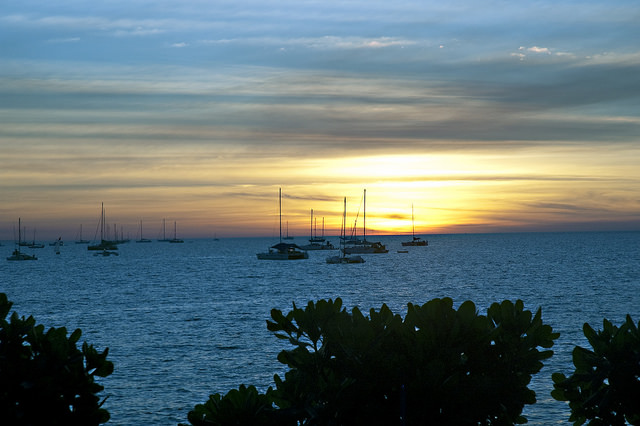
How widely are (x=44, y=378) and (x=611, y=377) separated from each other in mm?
8403

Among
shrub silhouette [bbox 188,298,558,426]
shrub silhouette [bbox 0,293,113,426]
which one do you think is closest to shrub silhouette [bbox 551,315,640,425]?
shrub silhouette [bbox 188,298,558,426]

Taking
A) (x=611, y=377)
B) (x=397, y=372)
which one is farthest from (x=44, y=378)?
(x=611, y=377)

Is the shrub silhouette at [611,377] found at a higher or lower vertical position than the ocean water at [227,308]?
higher

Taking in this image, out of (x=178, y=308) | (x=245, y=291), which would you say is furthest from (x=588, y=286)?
(x=178, y=308)

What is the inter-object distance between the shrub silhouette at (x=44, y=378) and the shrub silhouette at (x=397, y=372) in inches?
82.6

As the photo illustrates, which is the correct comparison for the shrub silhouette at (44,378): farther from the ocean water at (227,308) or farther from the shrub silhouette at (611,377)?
the ocean water at (227,308)

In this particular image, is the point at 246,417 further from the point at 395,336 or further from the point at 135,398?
the point at 135,398

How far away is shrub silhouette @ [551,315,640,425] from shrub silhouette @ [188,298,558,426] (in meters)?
0.86

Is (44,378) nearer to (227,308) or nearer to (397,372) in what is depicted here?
(397,372)

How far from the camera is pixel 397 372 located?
8.91 m

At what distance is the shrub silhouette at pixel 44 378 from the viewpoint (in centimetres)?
938

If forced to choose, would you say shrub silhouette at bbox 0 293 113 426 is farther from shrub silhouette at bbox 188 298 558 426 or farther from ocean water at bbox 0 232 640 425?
ocean water at bbox 0 232 640 425

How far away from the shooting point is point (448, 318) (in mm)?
9023

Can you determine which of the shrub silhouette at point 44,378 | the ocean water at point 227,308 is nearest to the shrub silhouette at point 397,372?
the shrub silhouette at point 44,378
